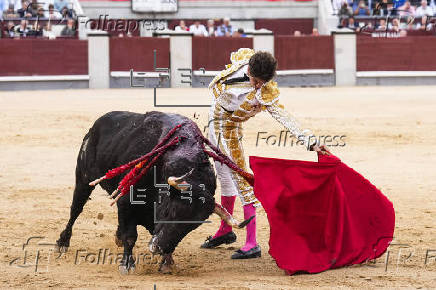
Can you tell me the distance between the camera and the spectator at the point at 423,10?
57.0ft

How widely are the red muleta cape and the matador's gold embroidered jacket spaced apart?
171mm

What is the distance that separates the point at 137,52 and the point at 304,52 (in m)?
3.16

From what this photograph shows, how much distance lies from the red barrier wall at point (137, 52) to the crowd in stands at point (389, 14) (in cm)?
389

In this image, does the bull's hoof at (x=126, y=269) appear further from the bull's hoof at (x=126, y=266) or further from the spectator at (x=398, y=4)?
the spectator at (x=398, y=4)

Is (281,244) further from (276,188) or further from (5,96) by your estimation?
(5,96)

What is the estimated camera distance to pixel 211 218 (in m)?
5.67

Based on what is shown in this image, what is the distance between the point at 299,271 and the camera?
4066 millimetres

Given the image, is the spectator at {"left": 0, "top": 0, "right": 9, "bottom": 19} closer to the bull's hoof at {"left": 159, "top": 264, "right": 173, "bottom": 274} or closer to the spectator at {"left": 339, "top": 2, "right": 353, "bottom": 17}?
the spectator at {"left": 339, "top": 2, "right": 353, "bottom": 17}

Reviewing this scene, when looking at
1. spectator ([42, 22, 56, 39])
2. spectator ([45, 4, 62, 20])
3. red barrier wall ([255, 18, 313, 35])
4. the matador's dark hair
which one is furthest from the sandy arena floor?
red barrier wall ([255, 18, 313, 35])

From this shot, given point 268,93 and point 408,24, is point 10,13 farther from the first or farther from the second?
point 268,93

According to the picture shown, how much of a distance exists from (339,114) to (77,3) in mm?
7952

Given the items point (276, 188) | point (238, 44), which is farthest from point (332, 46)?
point (276, 188)

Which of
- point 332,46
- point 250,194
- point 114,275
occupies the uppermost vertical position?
point 332,46

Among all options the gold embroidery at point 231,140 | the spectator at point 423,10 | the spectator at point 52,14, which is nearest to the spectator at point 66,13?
the spectator at point 52,14
